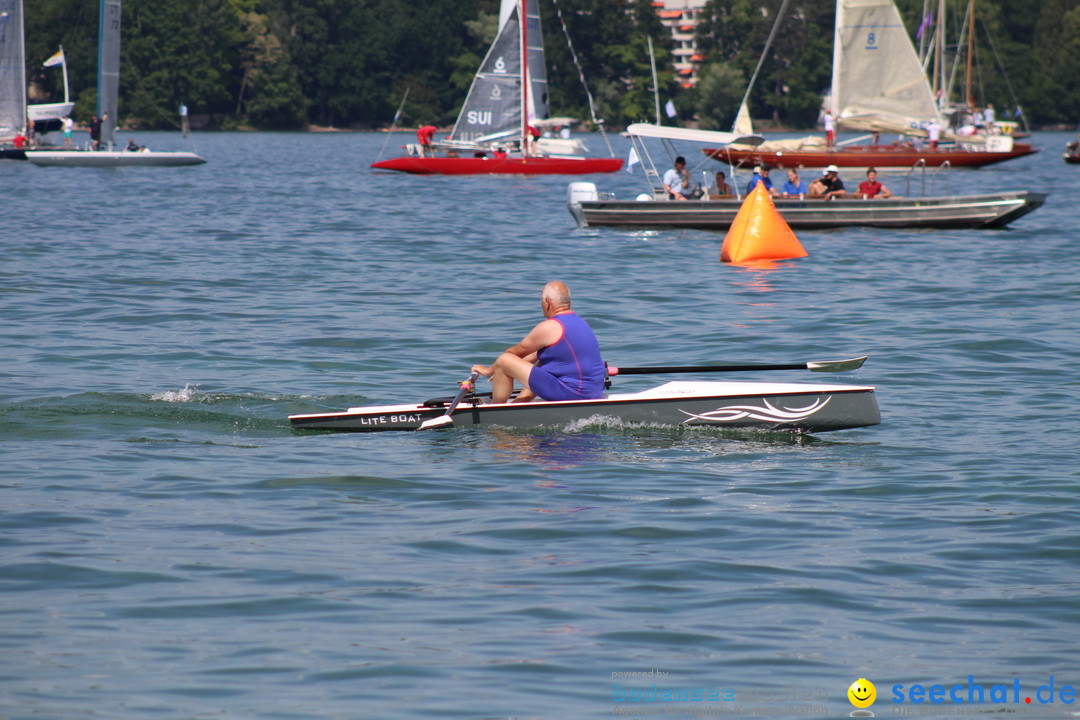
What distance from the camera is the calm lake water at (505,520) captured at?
19.9 ft

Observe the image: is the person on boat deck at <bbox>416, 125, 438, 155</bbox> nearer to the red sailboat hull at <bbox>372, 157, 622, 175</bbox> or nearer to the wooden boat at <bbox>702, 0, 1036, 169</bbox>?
the red sailboat hull at <bbox>372, 157, 622, 175</bbox>

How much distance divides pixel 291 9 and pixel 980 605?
12811cm

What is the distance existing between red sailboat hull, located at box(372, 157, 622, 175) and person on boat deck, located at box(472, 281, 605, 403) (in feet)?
130

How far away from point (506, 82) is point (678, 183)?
2385cm

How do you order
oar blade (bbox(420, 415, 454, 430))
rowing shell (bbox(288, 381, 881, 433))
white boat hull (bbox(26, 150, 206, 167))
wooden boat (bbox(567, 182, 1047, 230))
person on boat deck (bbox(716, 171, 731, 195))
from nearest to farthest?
1. rowing shell (bbox(288, 381, 881, 433))
2. oar blade (bbox(420, 415, 454, 430))
3. person on boat deck (bbox(716, 171, 731, 195))
4. wooden boat (bbox(567, 182, 1047, 230))
5. white boat hull (bbox(26, 150, 206, 167))

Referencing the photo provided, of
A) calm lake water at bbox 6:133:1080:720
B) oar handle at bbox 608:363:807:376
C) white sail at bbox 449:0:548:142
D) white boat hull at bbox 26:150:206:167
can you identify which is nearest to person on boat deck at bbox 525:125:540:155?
white sail at bbox 449:0:548:142

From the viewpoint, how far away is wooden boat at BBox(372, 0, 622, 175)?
49219 mm

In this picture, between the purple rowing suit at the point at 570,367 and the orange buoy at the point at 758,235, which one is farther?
the orange buoy at the point at 758,235

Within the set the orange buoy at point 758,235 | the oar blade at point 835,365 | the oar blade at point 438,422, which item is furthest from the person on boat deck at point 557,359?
the orange buoy at point 758,235

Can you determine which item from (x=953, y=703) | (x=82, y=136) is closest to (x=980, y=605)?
(x=953, y=703)

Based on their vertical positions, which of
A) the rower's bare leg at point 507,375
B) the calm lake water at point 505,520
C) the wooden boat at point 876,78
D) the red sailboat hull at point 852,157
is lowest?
the calm lake water at point 505,520

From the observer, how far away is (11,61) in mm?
51188

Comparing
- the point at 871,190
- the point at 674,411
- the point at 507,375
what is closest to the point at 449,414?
the point at 507,375

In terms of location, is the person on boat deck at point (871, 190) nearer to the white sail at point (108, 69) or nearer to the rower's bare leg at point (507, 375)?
the rower's bare leg at point (507, 375)
